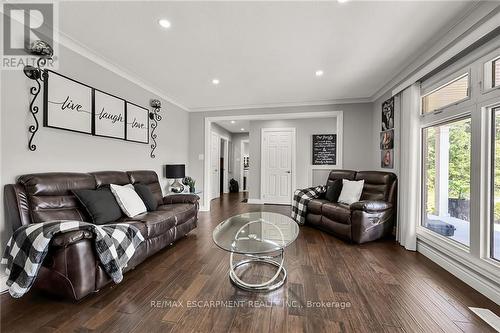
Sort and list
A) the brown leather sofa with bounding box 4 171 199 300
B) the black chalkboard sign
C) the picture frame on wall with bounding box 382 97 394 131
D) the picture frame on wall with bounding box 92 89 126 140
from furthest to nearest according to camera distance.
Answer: the black chalkboard sign, the picture frame on wall with bounding box 382 97 394 131, the picture frame on wall with bounding box 92 89 126 140, the brown leather sofa with bounding box 4 171 199 300

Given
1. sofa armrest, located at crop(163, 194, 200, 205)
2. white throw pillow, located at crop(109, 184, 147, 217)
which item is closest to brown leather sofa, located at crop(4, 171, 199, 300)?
white throw pillow, located at crop(109, 184, 147, 217)

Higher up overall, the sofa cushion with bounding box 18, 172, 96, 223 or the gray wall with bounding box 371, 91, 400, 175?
the gray wall with bounding box 371, 91, 400, 175

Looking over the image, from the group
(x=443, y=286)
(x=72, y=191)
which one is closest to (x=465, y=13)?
(x=443, y=286)

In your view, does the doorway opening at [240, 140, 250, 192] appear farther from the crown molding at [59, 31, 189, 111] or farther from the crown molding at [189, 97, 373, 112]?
the crown molding at [59, 31, 189, 111]

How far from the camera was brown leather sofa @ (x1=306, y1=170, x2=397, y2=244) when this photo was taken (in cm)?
285

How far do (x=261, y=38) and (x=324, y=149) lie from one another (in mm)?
4000

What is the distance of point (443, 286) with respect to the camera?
Result: 6.25 ft

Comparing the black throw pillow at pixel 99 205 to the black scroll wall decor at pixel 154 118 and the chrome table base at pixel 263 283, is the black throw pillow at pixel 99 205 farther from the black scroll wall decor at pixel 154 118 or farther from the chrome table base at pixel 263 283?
the black scroll wall decor at pixel 154 118

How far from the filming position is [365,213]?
2.84m

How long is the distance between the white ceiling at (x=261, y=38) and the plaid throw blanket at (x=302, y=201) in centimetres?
190

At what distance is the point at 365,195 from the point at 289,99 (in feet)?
7.51

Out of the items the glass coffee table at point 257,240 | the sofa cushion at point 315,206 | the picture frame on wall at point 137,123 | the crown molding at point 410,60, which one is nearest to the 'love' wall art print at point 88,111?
the picture frame on wall at point 137,123

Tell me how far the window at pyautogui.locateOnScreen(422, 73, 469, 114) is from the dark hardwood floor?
1.83 m

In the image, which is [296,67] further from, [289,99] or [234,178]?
[234,178]
